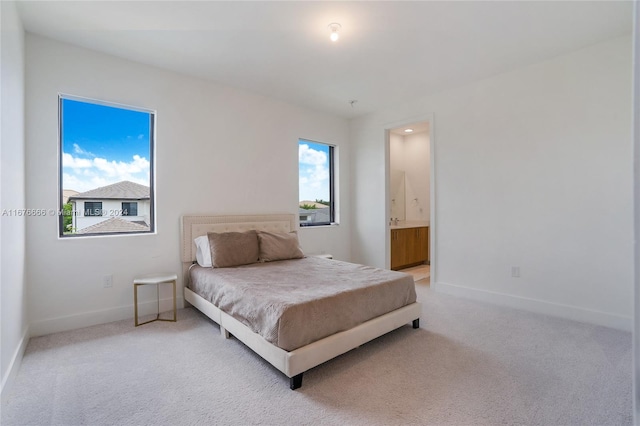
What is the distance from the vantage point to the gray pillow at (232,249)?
10.9ft

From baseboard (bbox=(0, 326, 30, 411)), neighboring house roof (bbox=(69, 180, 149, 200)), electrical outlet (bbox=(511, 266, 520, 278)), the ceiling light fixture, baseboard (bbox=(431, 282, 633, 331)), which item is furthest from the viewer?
electrical outlet (bbox=(511, 266, 520, 278))

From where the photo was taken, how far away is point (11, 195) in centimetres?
220

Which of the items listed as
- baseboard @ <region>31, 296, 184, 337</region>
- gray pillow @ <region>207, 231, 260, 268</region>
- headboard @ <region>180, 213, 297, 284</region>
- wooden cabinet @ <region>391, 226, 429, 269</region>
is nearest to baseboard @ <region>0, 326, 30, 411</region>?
baseboard @ <region>31, 296, 184, 337</region>

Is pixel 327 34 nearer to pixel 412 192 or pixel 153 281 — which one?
pixel 153 281

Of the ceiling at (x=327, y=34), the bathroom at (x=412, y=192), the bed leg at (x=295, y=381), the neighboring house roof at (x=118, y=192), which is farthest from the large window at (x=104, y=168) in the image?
the bathroom at (x=412, y=192)

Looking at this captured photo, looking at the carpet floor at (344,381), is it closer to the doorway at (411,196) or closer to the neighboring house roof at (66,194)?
the neighboring house roof at (66,194)

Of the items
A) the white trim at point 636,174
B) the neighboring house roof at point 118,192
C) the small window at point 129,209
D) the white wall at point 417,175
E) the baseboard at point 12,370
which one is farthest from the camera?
the white wall at point 417,175

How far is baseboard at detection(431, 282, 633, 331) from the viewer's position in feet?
9.58

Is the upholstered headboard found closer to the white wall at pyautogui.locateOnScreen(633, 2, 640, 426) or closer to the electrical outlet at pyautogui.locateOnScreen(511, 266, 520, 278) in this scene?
the electrical outlet at pyautogui.locateOnScreen(511, 266, 520, 278)

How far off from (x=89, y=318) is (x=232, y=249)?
4.96ft

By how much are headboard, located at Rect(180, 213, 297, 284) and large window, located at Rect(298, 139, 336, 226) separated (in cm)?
56

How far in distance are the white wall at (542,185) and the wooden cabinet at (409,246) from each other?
3.99ft

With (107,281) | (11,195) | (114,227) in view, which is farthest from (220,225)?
(11,195)

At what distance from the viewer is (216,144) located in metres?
3.88
